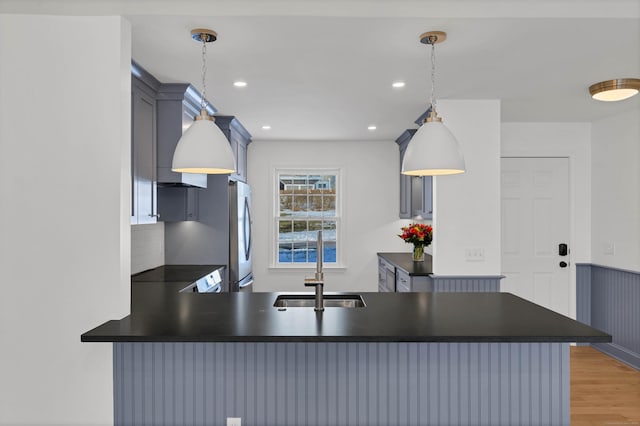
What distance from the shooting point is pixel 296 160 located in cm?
571

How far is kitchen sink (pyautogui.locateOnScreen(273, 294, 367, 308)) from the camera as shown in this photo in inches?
102

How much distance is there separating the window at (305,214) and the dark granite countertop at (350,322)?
3224mm

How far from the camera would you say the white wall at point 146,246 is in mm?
3736

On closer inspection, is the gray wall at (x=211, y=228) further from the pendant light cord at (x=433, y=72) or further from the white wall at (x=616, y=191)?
the white wall at (x=616, y=191)

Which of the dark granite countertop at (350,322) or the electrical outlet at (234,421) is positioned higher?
the dark granite countertop at (350,322)

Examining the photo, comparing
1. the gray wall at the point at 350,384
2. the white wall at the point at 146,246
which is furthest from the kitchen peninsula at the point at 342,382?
the white wall at the point at 146,246

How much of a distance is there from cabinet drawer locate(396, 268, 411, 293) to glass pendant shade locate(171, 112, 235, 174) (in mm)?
2196

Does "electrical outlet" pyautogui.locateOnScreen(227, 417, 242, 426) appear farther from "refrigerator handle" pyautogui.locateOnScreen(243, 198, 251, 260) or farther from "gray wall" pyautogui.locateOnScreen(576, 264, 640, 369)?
"gray wall" pyautogui.locateOnScreen(576, 264, 640, 369)

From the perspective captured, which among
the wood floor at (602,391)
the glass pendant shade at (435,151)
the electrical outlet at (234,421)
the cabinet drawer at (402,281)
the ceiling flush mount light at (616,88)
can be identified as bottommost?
the wood floor at (602,391)

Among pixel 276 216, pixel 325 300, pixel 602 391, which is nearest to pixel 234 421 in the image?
pixel 325 300

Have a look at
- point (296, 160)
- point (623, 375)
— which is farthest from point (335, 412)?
point (296, 160)

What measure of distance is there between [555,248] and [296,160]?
3.21 meters

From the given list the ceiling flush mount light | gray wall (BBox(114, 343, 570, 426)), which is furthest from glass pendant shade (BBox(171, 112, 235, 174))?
the ceiling flush mount light

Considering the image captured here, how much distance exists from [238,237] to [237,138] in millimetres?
1142
